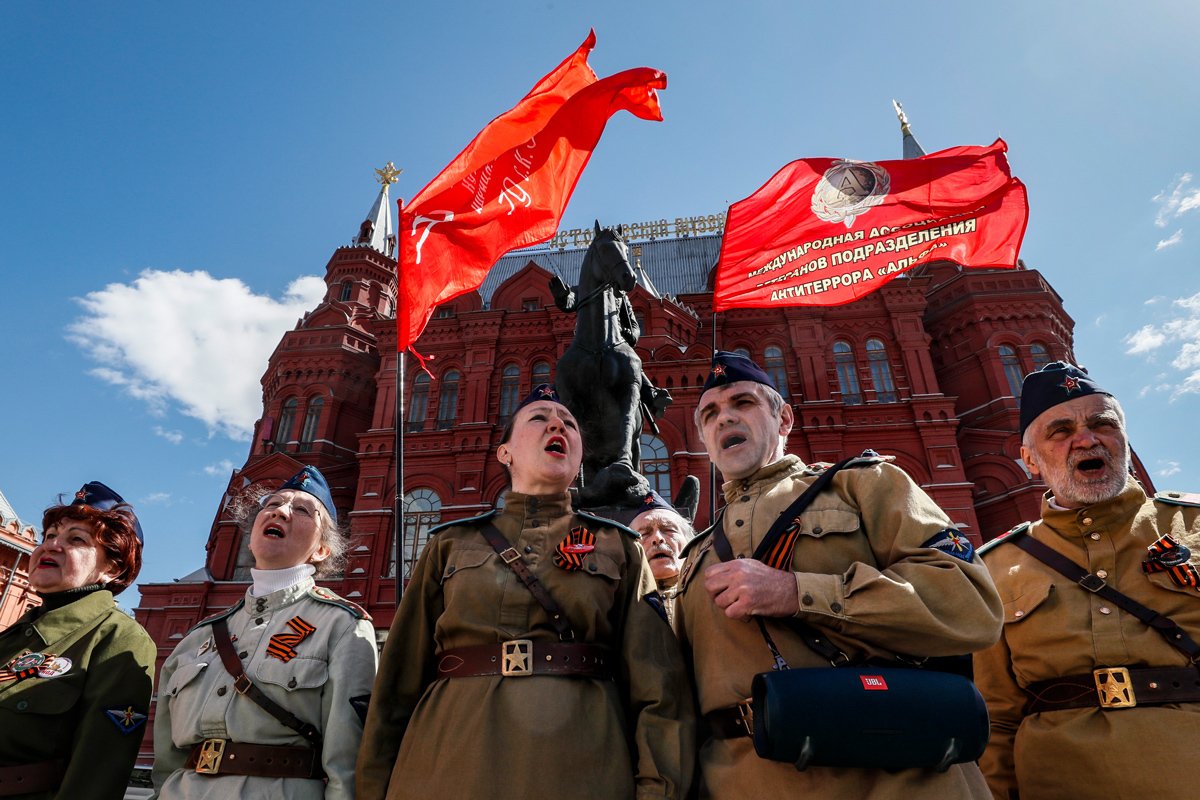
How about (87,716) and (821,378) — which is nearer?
(87,716)

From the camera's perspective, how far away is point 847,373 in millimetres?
25953

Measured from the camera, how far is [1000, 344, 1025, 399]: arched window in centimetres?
2498

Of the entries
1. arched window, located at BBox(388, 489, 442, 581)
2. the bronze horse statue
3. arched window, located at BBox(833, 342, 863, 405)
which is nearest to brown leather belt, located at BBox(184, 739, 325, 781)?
the bronze horse statue

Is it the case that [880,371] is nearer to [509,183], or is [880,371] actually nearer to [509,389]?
[509,389]

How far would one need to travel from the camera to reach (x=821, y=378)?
25328 mm

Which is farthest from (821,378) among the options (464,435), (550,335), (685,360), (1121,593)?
(1121,593)

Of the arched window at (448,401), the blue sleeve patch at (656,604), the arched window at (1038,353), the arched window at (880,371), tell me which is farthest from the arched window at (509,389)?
→ the blue sleeve patch at (656,604)

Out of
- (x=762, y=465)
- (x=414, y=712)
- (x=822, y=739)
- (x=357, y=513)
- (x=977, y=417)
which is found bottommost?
(x=822, y=739)

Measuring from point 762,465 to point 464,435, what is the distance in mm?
22736

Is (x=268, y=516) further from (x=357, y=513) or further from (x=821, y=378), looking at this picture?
(x=821, y=378)

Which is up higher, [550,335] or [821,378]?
[550,335]

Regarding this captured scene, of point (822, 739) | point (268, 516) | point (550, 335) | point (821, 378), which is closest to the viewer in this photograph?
point (822, 739)

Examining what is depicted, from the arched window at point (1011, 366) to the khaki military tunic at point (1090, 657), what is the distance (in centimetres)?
2522

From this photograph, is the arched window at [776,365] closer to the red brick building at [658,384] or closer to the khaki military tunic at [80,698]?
the red brick building at [658,384]
